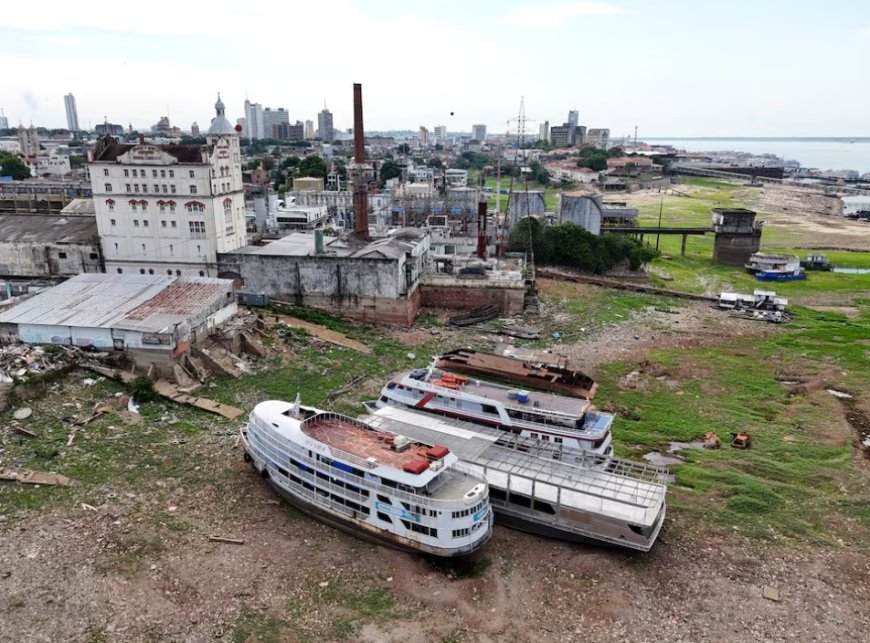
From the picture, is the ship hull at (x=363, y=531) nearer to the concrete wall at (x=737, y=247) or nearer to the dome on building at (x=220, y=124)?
the dome on building at (x=220, y=124)

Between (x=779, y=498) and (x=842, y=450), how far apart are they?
6.32m

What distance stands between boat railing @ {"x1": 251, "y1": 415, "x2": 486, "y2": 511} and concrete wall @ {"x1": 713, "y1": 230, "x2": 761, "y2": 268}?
5847cm

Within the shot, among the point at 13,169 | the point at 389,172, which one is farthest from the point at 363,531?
the point at 13,169

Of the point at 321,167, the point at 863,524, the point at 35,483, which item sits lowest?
the point at 863,524

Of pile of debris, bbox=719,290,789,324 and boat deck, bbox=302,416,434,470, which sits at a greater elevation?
boat deck, bbox=302,416,434,470

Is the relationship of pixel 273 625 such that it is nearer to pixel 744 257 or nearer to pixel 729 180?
pixel 744 257

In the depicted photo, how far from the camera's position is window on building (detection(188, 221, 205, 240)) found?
A: 43.5 metres

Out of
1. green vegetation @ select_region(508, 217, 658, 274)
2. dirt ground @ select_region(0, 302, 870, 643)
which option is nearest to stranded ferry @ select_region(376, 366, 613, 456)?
dirt ground @ select_region(0, 302, 870, 643)

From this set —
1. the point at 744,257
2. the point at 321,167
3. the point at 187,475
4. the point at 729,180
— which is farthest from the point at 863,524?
the point at 729,180

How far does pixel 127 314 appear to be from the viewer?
107 feet

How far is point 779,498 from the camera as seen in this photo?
23031 mm

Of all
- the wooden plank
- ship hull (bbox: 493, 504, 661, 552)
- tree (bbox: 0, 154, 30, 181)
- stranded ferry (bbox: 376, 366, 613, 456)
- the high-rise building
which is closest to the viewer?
ship hull (bbox: 493, 504, 661, 552)

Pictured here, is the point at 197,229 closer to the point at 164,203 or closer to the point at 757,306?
the point at 164,203

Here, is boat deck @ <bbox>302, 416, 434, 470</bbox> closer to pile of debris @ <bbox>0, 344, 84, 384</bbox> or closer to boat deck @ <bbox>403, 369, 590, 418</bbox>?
boat deck @ <bbox>403, 369, 590, 418</bbox>
